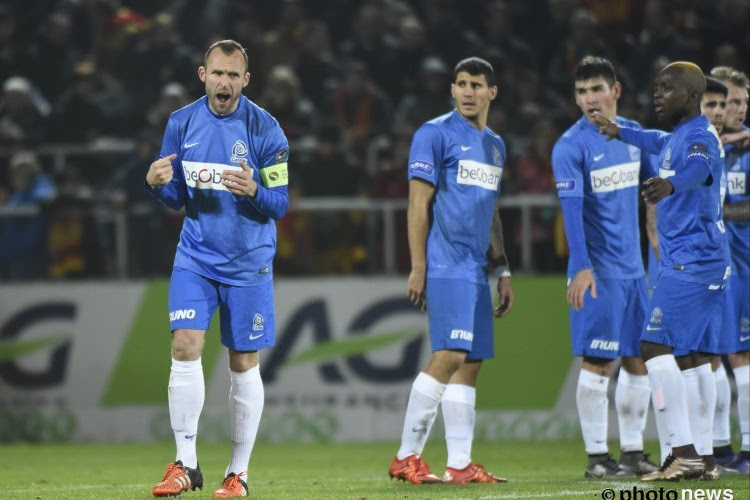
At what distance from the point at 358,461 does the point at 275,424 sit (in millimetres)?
2156

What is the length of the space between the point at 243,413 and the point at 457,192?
77.8 inches

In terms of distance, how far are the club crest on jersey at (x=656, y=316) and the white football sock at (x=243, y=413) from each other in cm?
232

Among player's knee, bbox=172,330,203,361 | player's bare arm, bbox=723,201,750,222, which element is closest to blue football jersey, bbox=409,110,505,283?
player's knee, bbox=172,330,203,361

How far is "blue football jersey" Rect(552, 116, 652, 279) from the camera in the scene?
8.17m

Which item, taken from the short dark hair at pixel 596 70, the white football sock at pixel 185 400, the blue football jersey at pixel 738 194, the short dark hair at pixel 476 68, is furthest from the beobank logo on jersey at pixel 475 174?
the white football sock at pixel 185 400

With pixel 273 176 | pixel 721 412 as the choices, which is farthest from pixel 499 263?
pixel 721 412

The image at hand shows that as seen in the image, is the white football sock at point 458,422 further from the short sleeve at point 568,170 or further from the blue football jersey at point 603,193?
the short sleeve at point 568,170

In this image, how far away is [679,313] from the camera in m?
7.33

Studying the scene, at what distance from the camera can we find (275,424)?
488 inches

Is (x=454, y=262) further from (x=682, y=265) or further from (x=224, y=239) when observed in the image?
(x=224, y=239)

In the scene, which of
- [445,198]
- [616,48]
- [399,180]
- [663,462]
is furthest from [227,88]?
[616,48]

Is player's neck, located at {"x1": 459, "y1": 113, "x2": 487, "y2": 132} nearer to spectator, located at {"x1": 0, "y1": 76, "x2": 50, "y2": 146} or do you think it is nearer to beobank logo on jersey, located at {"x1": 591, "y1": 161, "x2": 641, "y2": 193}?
beobank logo on jersey, located at {"x1": 591, "y1": 161, "x2": 641, "y2": 193}

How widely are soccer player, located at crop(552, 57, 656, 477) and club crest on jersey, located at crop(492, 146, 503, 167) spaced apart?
36 cm

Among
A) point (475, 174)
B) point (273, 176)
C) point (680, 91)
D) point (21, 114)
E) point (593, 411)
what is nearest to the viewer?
point (273, 176)
